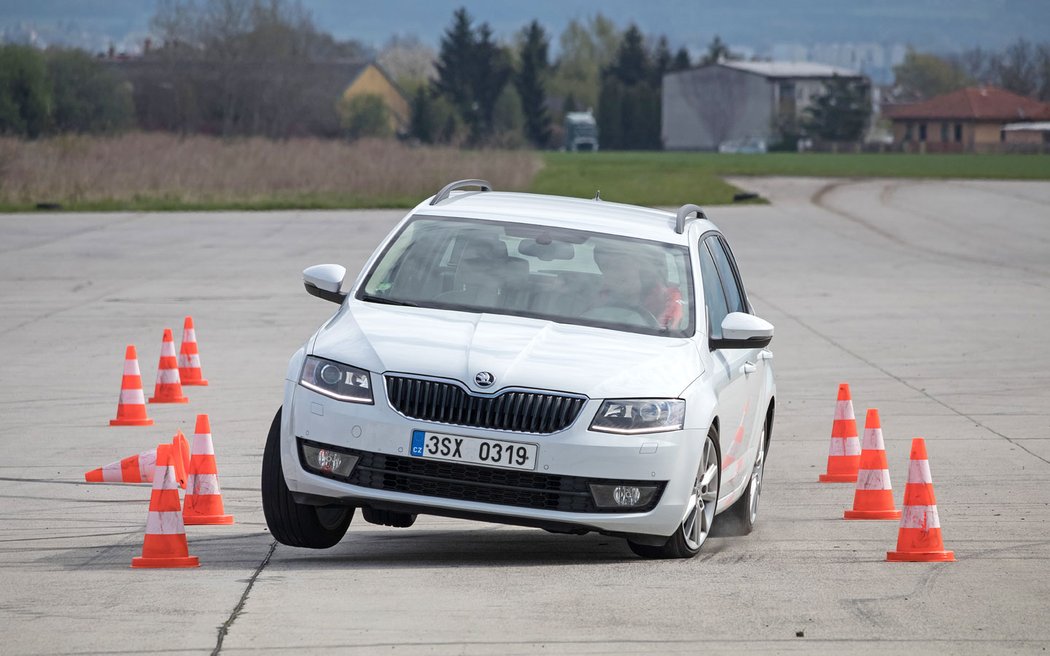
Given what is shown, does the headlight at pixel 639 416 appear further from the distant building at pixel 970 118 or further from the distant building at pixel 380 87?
the distant building at pixel 970 118

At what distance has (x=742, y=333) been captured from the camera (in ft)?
25.1

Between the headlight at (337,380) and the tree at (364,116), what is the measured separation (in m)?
93.4

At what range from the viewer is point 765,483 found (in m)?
9.81

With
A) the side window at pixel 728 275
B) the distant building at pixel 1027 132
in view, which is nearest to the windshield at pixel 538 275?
the side window at pixel 728 275

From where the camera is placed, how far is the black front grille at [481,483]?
22.2ft

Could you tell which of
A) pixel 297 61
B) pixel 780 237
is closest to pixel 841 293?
pixel 780 237

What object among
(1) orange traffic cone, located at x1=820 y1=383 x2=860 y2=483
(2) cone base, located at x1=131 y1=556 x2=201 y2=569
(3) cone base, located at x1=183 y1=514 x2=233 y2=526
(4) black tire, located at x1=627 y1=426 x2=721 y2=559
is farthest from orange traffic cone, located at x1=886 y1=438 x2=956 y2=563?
(3) cone base, located at x1=183 y1=514 x2=233 y2=526

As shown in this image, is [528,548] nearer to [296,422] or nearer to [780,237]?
[296,422]

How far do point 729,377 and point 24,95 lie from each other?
64378 millimetres

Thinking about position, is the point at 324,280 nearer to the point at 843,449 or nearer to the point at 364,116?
the point at 843,449

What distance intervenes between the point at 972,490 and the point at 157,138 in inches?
2003

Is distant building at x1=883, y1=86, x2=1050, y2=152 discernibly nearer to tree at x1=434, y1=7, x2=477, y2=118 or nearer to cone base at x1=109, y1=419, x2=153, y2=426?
tree at x1=434, y1=7, x2=477, y2=118

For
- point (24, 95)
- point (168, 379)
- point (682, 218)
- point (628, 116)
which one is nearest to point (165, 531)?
point (682, 218)

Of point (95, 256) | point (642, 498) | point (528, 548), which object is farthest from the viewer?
point (95, 256)
